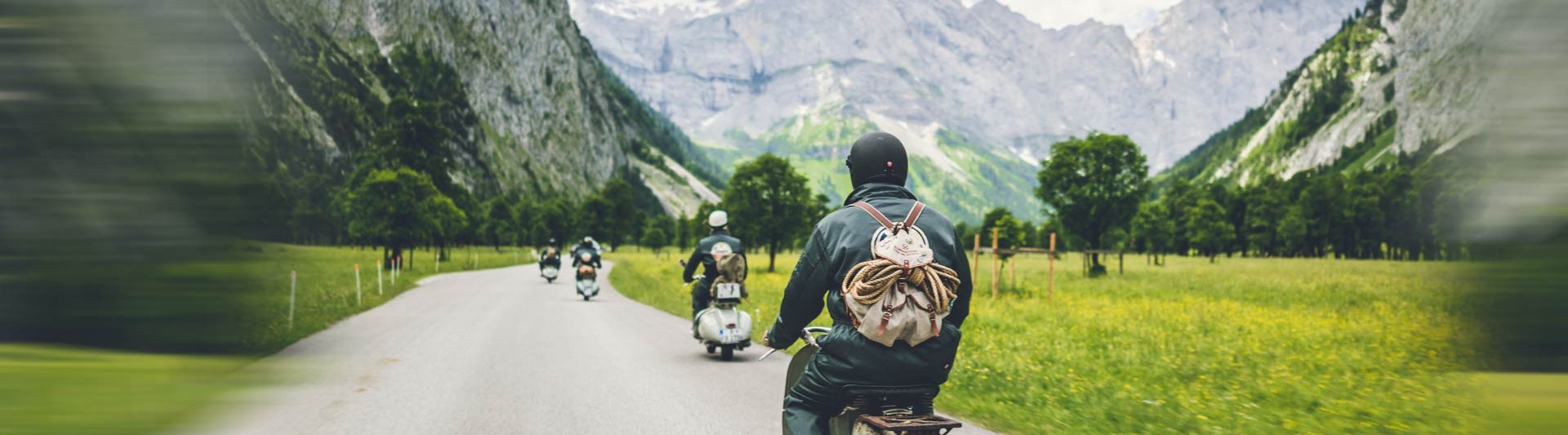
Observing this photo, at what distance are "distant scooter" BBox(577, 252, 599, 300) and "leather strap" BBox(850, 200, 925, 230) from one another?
21204 mm

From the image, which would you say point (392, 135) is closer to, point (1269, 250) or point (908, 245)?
point (908, 245)

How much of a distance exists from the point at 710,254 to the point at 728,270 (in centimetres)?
38

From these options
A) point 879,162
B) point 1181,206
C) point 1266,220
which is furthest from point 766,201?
point 1181,206

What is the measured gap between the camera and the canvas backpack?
1155cm

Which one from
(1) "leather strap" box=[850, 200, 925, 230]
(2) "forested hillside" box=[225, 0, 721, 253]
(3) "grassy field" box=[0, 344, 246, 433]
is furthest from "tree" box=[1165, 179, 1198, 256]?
(3) "grassy field" box=[0, 344, 246, 433]

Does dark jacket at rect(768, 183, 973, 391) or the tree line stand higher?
the tree line

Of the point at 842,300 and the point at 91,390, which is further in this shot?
the point at 842,300

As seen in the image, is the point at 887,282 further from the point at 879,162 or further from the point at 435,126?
the point at 435,126

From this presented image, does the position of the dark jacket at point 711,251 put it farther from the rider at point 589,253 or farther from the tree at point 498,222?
the tree at point 498,222

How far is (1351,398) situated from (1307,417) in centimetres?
146

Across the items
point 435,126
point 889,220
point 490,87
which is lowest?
point 889,220

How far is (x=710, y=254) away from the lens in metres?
11.4

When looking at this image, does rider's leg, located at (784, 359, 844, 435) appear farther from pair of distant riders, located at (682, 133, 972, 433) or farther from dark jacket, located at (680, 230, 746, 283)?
dark jacket, located at (680, 230, 746, 283)

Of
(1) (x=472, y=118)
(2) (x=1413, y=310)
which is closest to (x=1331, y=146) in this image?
(1) (x=472, y=118)
